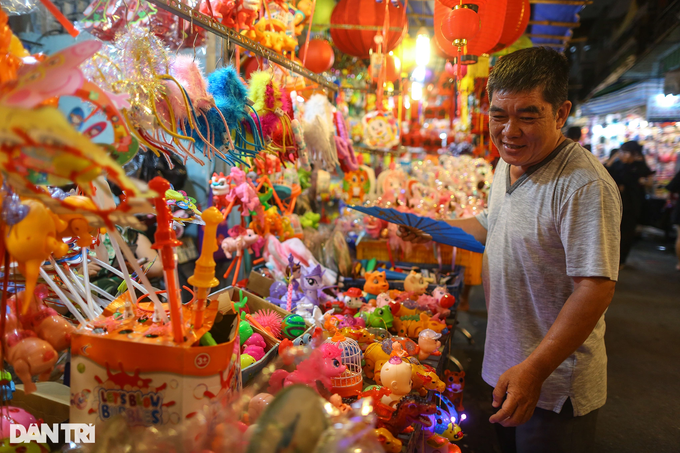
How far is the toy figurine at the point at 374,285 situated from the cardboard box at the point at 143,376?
1.57 metres

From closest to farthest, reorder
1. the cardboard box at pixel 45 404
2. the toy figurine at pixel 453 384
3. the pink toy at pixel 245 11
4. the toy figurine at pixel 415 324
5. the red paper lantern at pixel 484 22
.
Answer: the cardboard box at pixel 45 404 → the toy figurine at pixel 453 384 → the toy figurine at pixel 415 324 → the pink toy at pixel 245 11 → the red paper lantern at pixel 484 22

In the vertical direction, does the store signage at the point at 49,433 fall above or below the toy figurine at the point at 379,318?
above

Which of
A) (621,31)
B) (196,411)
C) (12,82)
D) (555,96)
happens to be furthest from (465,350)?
(621,31)

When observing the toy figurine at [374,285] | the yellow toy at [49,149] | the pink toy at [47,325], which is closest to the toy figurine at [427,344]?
the toy figurine at [374,285]

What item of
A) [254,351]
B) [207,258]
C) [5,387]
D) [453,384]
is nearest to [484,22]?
[453,384]

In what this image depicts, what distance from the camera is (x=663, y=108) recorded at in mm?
10453

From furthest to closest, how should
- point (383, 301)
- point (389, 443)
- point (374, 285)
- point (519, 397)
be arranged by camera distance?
point (374, 285) → point (383, 301) → point (519, 397) → point (389, 443)

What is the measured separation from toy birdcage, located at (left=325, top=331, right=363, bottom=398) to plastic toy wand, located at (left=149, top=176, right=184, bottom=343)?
62cm

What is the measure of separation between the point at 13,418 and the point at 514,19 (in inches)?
122

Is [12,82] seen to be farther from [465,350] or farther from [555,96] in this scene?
[465,350]

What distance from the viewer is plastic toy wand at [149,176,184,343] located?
691 mm

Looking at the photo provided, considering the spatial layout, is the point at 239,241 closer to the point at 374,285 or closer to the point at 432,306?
the point at 374,285

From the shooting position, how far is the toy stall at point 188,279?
58 cm

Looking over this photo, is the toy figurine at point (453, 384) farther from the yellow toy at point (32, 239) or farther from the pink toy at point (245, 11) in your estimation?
the pink toy at point (245, 11)
